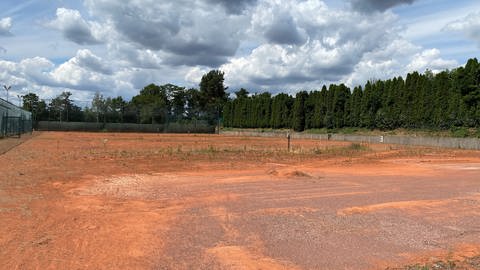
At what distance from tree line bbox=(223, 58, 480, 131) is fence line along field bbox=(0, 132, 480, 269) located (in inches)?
841

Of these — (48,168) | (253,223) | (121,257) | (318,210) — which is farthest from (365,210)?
(48,168)

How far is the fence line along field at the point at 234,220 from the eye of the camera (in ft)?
18.2

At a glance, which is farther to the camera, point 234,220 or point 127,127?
point 127,127

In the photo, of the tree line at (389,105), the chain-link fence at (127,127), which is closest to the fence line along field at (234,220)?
the tree line at (389,105)

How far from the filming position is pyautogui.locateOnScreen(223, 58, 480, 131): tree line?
3400 cm

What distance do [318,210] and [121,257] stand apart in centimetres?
434

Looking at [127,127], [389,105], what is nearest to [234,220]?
[389,105]

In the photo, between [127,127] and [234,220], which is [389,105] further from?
[127,127]

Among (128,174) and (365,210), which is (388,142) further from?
(365,210)

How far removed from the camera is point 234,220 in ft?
25.3

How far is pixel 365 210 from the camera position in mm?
A: 8727

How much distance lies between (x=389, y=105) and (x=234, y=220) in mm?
39181

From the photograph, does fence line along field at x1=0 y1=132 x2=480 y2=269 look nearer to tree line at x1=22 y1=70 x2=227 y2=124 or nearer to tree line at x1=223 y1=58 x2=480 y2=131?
tree line at x1=223 y1=58 x2=480 y2=131

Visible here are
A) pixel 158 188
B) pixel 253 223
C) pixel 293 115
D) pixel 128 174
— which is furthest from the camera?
pixel 293 115
